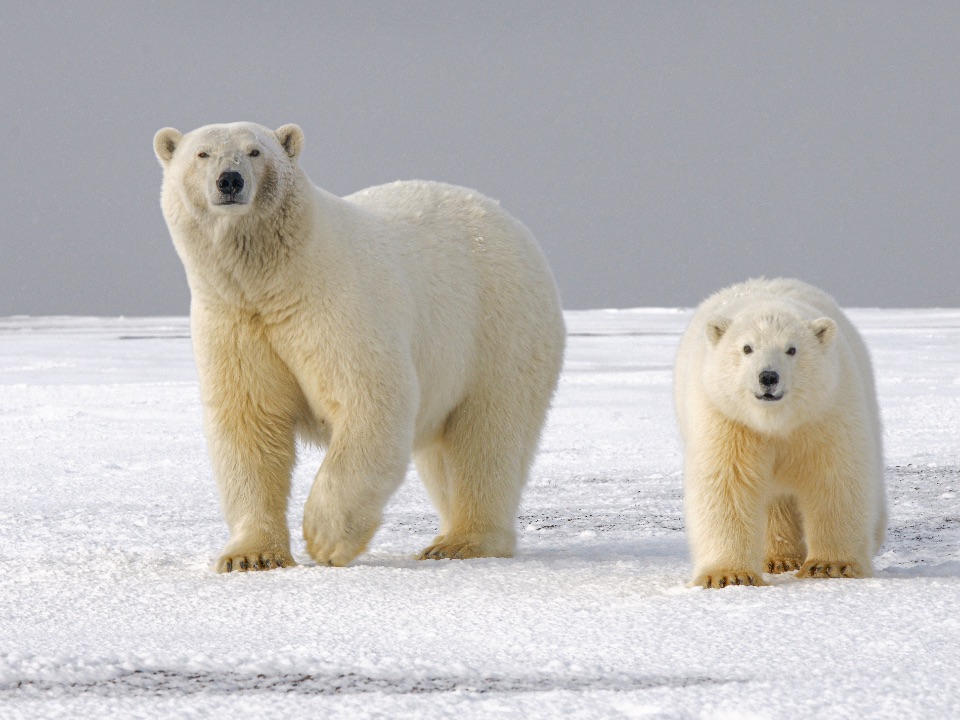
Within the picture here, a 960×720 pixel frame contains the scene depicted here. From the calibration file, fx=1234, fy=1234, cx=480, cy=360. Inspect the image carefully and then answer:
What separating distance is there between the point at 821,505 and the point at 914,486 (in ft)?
9.10

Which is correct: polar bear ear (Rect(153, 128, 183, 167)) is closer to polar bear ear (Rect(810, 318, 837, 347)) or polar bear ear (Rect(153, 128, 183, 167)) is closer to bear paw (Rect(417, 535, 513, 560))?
bear paw (Rect(417, 535, 513, 560))

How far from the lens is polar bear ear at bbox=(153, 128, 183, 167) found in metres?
4.69

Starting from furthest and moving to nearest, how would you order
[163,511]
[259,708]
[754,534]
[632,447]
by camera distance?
[632,447]
[163,511]
[754,534]
[259,708]

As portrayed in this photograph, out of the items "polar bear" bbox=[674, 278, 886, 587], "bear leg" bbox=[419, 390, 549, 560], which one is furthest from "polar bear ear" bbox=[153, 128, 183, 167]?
"polar bear" bbox=[674, 278, 886, 587]

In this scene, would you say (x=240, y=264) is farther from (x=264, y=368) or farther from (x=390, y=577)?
(x=390, y=577)

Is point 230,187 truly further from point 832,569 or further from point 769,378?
point 832,569

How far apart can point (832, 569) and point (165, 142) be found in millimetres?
2913

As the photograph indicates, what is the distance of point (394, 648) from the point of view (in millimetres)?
3143

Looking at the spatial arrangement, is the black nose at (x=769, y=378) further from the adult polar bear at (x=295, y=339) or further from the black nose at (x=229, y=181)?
the black nose at (x=229, y=181)

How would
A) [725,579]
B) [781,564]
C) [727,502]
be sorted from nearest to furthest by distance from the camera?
[725,579]
[727,502]
[781,564]

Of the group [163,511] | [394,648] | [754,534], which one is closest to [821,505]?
[754,534]

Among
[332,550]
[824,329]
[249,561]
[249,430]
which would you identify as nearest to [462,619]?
[332,550]

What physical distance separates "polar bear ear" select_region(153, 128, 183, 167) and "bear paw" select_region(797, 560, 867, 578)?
280 centimetres

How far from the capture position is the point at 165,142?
472cm
